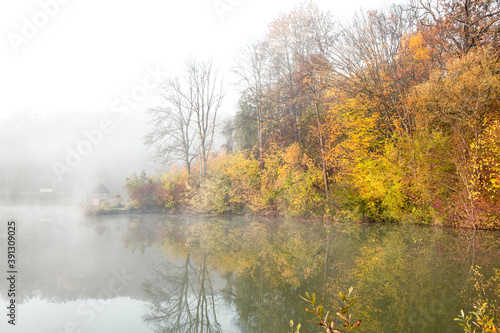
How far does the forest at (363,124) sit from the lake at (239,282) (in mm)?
4240

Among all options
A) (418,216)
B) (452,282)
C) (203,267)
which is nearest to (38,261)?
(203,267)

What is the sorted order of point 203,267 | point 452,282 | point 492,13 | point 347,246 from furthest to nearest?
point 492,13 → point 347,246 → point 203,267 → point 452,282

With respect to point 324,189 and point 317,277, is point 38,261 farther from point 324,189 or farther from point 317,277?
point 324,189

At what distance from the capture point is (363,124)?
17641 mm

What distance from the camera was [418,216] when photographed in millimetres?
16375

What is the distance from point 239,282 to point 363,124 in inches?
545

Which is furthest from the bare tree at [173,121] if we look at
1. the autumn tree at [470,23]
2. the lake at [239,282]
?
the autumn tree at [470,23]

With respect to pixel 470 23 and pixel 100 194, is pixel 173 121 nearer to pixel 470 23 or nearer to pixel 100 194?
pixel 100 194

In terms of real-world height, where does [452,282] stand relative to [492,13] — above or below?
below

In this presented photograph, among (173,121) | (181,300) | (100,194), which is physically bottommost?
(181,300)

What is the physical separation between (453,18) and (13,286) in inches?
794

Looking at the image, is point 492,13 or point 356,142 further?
point 356,142

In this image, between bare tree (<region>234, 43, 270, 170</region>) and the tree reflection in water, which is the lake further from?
bare tree (<region>234, 43, 270, 170</region>)

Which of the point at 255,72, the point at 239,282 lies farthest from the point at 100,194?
the point at 239,282
